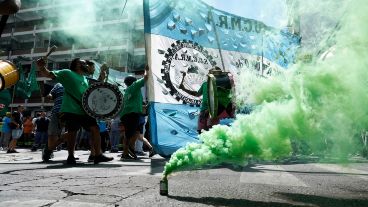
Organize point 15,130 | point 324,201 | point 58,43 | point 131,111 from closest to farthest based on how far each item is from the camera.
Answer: point 324,201 < point 131,111 < point 15,130 < point 58,43

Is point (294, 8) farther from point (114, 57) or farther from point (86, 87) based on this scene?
point (114, 57)

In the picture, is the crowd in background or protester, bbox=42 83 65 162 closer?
protester, bbox=42 83 65 162

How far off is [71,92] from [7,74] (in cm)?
299

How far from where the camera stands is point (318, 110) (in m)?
2.32

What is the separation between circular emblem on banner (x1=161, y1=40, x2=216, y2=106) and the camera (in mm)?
6844

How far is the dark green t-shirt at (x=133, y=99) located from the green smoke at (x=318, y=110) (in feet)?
13.7

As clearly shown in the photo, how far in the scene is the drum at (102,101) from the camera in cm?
533

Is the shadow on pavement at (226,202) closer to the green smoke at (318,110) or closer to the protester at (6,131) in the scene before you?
the green smoke at (318,110)

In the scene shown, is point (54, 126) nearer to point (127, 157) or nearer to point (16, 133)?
point (127, 157)

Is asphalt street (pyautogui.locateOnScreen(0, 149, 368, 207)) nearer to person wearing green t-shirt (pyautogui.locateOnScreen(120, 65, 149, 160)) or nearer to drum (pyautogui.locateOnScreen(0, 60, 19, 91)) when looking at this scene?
drum (pyautogui.locateOnScreen(0, 60, 19, 91))

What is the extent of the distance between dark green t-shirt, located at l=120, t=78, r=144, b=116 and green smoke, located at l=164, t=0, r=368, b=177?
4.17 meters

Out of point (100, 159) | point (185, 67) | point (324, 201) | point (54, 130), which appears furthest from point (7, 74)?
point (185, 67)

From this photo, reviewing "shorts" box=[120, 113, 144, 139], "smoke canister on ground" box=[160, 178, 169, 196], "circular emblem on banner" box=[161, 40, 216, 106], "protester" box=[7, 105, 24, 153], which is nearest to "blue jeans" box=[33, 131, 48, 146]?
"protester" box=[7, 105, 24, 153]

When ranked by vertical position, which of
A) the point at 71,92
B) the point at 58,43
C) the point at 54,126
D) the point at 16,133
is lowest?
the point at 54,126
